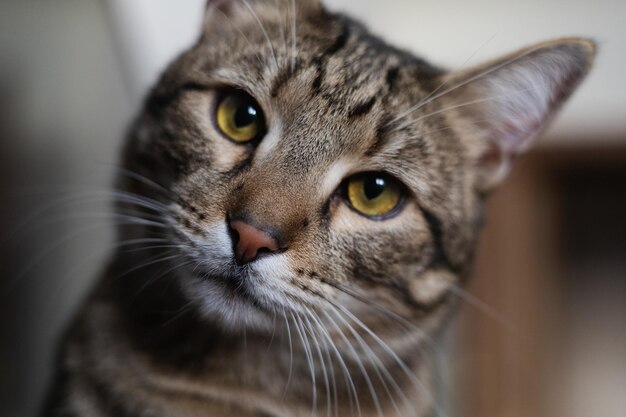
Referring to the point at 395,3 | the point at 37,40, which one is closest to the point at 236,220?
the point at 37,40

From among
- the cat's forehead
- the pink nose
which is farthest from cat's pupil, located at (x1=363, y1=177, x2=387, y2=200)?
the pink nose

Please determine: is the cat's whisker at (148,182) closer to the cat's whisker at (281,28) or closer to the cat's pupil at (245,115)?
the cat's pupil at (245,115)

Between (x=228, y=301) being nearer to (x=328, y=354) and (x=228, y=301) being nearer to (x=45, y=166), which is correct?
(x=328, y=354)

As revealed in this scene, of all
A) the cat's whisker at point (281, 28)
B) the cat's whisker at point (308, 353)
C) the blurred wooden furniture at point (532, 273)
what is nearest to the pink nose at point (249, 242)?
the cat's whisker at point (308, 353)

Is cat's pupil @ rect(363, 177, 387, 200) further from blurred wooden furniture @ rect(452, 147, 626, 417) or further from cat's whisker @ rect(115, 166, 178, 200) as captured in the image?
blurred wooden furniture @ rect(452, 147, 626, 417)

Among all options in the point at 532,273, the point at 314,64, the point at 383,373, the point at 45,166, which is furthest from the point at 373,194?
the point at 532,273

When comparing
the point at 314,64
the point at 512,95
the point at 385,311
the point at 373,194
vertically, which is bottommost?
the point at 385,311

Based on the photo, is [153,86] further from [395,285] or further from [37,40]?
[395,285]
